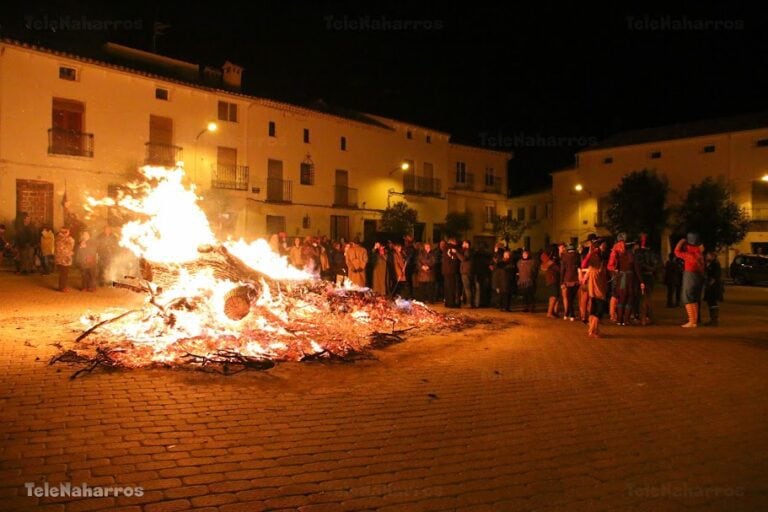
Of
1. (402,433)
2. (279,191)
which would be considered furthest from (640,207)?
(402,433)

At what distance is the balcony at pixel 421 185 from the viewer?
132ft

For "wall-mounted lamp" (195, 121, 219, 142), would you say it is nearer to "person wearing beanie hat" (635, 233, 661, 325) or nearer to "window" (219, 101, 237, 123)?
"window" (219, 101, 237, 123)

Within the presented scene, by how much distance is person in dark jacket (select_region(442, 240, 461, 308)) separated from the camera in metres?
15.1

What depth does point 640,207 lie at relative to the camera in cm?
3716

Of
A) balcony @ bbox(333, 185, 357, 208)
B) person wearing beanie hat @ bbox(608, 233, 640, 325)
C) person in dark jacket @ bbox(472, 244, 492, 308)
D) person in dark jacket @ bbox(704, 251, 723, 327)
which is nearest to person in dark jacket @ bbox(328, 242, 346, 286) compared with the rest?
person in dark jacket @ bbox(472, 244, 492, 308)

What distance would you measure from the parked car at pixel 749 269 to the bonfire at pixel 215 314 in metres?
22.4

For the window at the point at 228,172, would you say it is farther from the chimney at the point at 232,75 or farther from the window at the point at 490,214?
Answer: the window at the point at 490,214

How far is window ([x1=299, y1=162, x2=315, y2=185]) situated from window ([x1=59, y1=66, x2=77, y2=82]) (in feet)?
41.8

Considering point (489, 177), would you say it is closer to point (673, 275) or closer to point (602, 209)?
point (602, 209)

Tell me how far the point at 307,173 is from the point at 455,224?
40.8 feet

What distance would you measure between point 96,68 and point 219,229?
28.0 feet

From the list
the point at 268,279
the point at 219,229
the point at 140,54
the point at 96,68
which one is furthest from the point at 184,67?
the point at 268,279

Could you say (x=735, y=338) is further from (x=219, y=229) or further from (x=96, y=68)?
(x=96, y=68)

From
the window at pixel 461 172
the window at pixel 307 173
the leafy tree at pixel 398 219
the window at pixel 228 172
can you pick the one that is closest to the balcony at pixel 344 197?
the window at pixel 307 173
